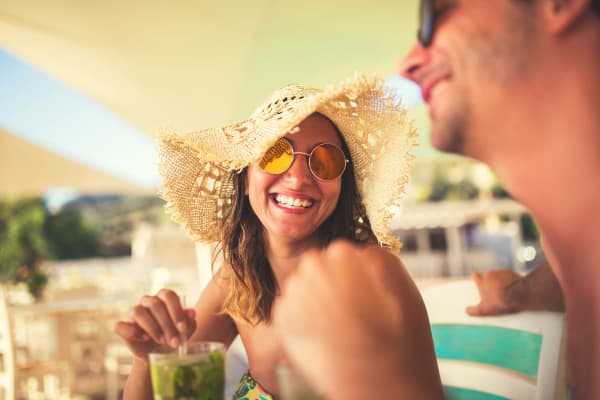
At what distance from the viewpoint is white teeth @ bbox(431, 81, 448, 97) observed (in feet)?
1.39

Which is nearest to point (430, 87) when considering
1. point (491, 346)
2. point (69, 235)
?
point (491, 346)

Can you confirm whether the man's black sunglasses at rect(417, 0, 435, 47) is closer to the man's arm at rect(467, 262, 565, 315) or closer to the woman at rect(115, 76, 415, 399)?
the man's arm at rect(467, 262, 565, 315)

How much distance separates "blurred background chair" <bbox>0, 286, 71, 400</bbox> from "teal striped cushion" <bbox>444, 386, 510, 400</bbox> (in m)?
3.59

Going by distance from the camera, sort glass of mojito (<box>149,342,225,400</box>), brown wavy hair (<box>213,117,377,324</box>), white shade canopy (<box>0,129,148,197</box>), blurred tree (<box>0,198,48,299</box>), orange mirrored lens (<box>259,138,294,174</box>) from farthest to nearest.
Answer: blurred tree (<box>0,198,48,299</box>) < white shade canopy (<box>0,129,148,197</box>) < brown wavy hair (<box>213,117,377,324</box>) < orange mirrored lens (<box>259,138,294,174</box>) < glass of mojito (<box>149,342,225,400</box>)

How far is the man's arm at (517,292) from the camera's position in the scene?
81 cm

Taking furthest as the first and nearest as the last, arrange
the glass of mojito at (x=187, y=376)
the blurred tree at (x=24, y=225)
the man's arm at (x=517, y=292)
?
the blurred tree at (x=24, y=225), the man's arm at (x=517, y=292), the glass of mojito at (x=187, y=376)

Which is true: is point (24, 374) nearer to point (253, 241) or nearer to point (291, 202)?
point (253, 241)

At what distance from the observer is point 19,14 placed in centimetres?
534

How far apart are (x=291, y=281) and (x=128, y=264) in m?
11.8

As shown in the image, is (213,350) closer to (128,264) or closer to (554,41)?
(554,41)

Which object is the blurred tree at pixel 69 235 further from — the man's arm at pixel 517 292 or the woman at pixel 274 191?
the man's arm at pixel 517 292

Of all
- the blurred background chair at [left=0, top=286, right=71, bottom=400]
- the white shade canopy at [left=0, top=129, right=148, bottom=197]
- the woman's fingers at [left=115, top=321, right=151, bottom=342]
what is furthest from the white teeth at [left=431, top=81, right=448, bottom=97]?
the white shade canopy at [left=0, top=129, right=148, bottom=197]

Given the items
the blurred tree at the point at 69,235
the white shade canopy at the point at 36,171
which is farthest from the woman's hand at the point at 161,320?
→ the blurred tree at the point at 69,235

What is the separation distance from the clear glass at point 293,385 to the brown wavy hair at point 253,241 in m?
0.81
